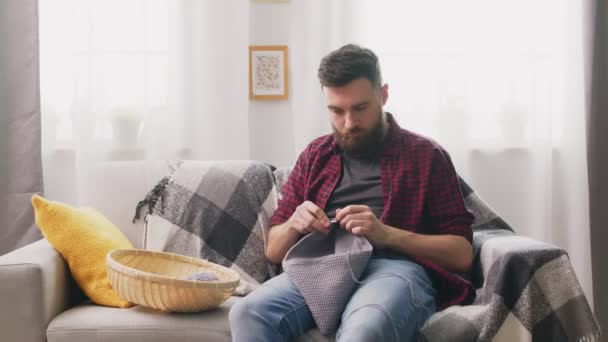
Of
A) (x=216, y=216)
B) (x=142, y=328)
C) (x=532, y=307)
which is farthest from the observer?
(x=216, y=216)

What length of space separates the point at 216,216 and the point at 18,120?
1.16 meters

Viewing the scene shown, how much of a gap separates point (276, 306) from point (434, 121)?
156 centimetres

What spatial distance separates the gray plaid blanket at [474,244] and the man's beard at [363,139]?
1.30 feet

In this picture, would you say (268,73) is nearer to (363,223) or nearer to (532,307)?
(363,223)

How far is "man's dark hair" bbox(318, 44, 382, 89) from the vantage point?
7.28 ft

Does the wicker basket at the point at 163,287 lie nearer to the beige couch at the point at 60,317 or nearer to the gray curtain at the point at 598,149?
the beige couch at the point at 60,317

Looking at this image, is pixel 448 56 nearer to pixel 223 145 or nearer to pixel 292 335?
pixel 223 145

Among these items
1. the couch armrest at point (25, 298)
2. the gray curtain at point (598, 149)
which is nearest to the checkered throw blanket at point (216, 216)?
the couch armrest at point (25, 298)

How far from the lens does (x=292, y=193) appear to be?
239 centimetres

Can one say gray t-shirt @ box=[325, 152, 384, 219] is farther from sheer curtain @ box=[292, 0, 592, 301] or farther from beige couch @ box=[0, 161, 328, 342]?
sheer curtain @ box=[292, 0, 592, 301]

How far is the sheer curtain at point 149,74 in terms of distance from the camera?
3.12m

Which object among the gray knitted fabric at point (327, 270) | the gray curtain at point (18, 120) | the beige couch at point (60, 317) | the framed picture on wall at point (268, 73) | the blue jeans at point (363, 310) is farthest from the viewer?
the framed picture on wall at point (268, 73)

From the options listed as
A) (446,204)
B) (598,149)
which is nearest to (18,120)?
(446,204)

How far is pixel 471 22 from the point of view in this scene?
3.23 meters
